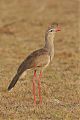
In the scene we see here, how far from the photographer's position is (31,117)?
7176 mm

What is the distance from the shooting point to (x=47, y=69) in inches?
451

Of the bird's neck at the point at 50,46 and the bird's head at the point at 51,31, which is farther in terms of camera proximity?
the bird's head at the point at 51,31

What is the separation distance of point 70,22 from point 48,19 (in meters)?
1.32

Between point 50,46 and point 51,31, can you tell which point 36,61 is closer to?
point 50,46

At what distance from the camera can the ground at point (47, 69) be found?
24.9ft

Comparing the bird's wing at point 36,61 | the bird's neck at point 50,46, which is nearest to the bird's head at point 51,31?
the bird's neck at point 50,46

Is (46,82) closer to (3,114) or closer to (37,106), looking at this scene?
(37,106)

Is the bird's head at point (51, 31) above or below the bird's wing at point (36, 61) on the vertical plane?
above

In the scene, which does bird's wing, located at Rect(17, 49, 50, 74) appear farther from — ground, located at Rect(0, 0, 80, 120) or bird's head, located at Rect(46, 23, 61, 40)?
ground, located at Rect(0, 0, 80, 120)

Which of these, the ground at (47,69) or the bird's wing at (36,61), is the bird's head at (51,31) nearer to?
the bird's wing at (36,61)

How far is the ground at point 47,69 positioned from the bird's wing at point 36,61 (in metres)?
0.61

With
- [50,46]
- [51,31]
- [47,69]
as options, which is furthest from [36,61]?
[47,69]

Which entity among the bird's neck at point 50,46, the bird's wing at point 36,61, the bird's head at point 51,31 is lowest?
the bird's wing at point 36,61

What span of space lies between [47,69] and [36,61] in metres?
3.30
